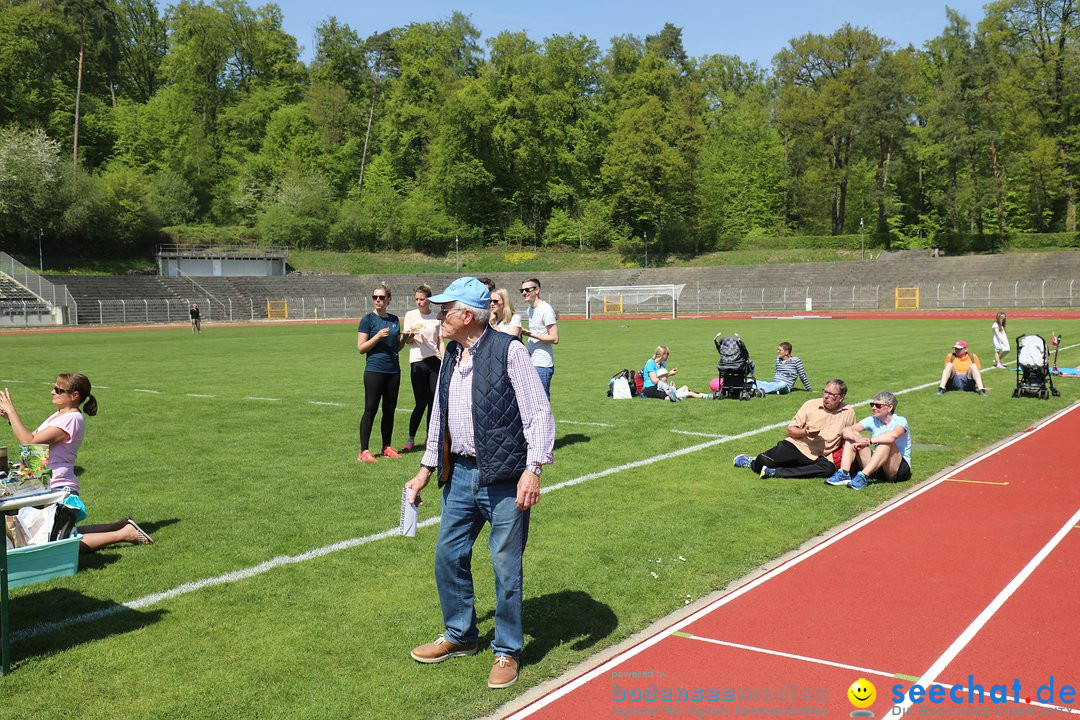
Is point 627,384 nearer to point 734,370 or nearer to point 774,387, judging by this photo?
point 734,370

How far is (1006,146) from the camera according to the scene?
235 ft

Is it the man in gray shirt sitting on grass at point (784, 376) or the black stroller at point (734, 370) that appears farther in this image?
the man in gray shirt sitting on grass at point (784, 376)

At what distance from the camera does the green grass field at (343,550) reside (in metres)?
4.38

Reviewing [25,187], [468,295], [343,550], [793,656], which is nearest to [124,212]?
[25,187]

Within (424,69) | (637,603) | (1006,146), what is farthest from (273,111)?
(637,603)

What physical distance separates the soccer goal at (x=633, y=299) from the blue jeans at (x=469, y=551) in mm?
59789

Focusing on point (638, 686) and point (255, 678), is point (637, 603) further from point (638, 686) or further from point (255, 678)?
point (255, 678)

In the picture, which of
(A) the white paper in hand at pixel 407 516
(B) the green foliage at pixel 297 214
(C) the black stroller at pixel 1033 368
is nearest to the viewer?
(A) the white paper in hand at pixel 407 516

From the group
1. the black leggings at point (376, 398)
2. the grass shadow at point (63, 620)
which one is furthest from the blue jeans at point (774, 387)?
the grass shadow at point (63, 620)

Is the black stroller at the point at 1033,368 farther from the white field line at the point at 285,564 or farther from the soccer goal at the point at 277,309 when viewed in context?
the soccer goal at the point at 277,309

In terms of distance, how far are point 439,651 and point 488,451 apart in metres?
1.15

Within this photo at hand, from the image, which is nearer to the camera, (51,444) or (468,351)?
(468,351)

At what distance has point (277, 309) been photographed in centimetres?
6316

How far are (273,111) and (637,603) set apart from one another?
93751 mm
